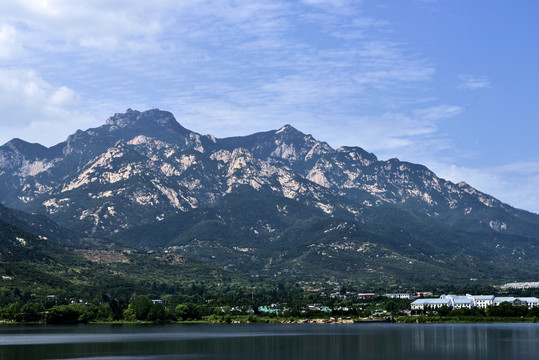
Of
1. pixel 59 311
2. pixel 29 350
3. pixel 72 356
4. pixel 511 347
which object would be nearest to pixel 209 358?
pixel 72 356

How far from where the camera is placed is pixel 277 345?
4862 inches

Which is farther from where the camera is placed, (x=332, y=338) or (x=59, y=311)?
(x=59, y=311)

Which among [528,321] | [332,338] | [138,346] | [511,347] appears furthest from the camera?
[528,321]

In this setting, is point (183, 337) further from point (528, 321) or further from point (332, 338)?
point (528, 321)

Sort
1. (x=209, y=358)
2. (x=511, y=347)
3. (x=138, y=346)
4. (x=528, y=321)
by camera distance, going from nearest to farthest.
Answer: (x=209, y=358)
(x=511, y=347)
(x=138, y=346)
(x=528, y=321)

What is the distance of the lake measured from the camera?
106 m

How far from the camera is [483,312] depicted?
19950cm

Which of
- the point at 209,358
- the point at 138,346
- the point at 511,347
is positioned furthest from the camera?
the point at 138,346

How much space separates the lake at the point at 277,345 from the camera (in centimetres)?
10619

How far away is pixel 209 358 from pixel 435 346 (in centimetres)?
3923

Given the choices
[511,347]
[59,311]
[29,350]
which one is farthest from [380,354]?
[59,311]

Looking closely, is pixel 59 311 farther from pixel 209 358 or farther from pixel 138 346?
pixel 209 358

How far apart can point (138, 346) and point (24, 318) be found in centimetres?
8697

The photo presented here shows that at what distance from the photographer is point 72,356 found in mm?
106750
